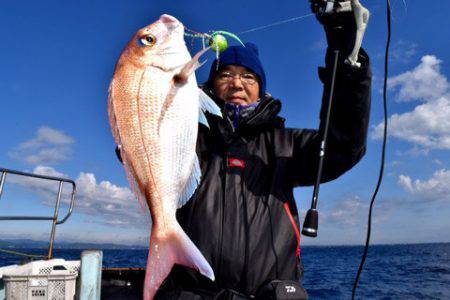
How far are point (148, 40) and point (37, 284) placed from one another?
133 inches

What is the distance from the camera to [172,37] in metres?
2.30

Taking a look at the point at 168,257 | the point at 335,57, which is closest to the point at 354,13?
the point at 335,57

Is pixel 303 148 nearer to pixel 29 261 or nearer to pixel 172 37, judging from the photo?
pixel 172 37

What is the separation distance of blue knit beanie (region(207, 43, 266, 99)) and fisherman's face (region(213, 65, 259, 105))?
0.05m

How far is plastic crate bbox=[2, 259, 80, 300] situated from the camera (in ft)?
13.7

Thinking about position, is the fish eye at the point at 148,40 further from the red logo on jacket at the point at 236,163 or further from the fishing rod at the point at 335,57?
the fishing rod at the point at 335,57

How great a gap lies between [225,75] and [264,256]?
157 centimetres

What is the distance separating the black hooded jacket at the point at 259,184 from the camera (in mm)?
2361

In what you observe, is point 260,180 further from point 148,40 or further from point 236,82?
point 148,40

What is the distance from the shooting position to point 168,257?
6.23 ft

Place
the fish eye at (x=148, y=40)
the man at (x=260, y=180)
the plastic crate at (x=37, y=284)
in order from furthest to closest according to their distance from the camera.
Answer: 1. the plastic crate at (x=37, y=284)
2. the man at (x=260, y=180)
3. the fish eye at (x=148, y=40)

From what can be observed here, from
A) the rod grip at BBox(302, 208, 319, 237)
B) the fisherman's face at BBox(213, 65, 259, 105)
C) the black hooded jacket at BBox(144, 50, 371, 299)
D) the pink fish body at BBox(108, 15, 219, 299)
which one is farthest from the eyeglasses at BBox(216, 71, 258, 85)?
the rod grip at BBox(302, 208, 319, 237)

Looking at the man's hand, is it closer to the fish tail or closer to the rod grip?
the rod grip

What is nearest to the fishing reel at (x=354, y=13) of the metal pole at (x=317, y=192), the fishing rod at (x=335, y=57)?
the fishing rod at (x=335, y=57)
